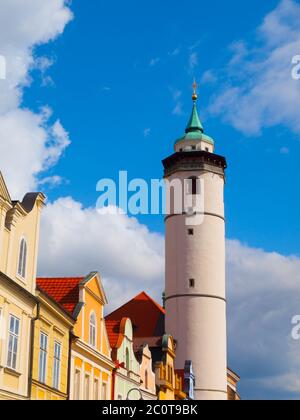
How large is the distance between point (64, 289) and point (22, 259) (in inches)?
314

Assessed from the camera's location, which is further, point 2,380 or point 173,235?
point 173,235

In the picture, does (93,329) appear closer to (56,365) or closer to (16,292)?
(56,365)

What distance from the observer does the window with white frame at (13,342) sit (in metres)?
25.0

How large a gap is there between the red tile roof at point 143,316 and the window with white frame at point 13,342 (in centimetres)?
4092

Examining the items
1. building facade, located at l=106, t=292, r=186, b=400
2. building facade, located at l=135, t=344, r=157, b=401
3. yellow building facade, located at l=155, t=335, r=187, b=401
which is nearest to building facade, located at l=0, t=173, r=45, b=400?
building facade, located at l=106, t=292, r=186, b=400

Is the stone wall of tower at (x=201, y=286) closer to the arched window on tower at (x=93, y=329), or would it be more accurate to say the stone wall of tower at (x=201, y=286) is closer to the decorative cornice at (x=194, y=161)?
the decorative cornice at (x=194, y=161)

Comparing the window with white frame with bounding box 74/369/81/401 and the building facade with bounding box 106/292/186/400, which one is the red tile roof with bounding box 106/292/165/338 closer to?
the building facade with bounding box 106/292/186/400

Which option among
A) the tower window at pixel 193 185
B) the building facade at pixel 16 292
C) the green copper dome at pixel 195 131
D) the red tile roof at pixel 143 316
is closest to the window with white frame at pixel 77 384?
the building facade at pixel 16 292

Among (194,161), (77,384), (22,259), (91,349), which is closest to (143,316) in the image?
(194,161)

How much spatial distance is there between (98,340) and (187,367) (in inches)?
968

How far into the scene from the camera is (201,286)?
213ft
